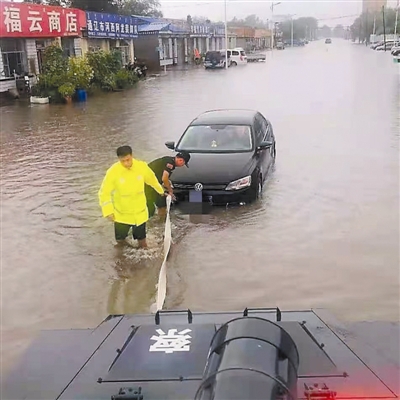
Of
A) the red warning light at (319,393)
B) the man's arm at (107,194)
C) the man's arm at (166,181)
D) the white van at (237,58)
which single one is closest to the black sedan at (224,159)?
the man's arm at (166,181)

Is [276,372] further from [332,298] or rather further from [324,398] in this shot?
[332,298]

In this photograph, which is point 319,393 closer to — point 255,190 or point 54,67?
point 255,190

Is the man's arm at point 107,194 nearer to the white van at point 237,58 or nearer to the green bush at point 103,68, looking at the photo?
the green bush at point 103,68

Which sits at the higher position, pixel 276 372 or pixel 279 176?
pixel 276 372

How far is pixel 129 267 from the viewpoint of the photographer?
7.13 m

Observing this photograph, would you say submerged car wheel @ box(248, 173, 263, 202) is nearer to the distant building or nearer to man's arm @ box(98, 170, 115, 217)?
man's arm @ box(98, 170, 115, 217)

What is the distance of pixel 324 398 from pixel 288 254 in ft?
16.7

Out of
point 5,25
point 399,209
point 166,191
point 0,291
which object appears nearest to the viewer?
point 0,291

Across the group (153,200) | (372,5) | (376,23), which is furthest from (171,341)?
(372,5)

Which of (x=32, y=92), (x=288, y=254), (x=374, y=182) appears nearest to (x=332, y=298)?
(x=288, y=254)

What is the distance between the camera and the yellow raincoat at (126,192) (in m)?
6.70

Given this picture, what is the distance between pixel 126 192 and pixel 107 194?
0.73 ft

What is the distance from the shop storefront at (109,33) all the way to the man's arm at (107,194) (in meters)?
29.0

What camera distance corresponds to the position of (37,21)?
28328mm
